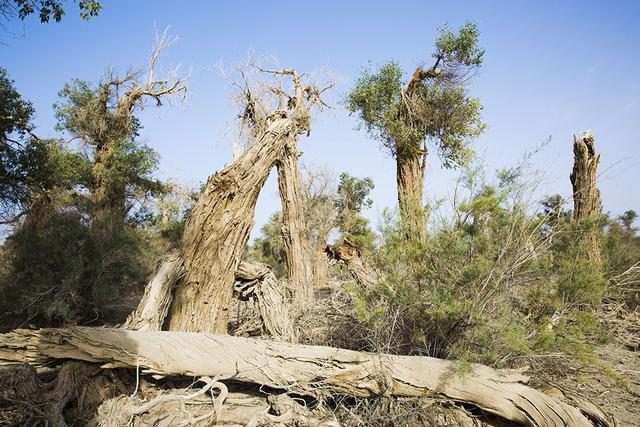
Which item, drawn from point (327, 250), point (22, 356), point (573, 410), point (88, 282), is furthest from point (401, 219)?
point (88, 282)

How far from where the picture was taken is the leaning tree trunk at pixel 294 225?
26.0ft

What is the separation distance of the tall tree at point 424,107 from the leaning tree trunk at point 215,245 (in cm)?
502

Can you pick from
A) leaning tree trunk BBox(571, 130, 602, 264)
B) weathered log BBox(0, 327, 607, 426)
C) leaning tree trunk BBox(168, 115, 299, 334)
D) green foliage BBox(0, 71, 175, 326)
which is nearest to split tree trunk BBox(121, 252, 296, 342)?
leaning tree trunk BBox(168, 115, 299, 334)

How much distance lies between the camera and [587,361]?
3609 mm

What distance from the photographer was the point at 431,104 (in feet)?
31.1

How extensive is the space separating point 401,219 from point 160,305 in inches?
119

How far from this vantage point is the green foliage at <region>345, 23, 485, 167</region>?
29.7 feet

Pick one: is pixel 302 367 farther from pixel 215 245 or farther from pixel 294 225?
pixel 294 225

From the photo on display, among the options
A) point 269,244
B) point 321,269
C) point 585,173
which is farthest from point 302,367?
point 269,244

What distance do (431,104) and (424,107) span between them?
0.96 feet

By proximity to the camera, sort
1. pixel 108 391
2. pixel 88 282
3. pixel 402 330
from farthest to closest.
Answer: pixel 88 282
pixel 402 330
pixel 108 391

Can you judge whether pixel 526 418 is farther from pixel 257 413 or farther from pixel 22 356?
pixel 22 356

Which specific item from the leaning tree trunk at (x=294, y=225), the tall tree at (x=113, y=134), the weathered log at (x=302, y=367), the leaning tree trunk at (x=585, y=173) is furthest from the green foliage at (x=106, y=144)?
the leaning tree trunk at (x=585, y=173)

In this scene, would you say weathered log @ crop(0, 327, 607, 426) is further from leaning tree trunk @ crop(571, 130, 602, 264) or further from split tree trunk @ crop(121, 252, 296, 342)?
leaning tree trunk @ crop(571, 130, 602, 264)
